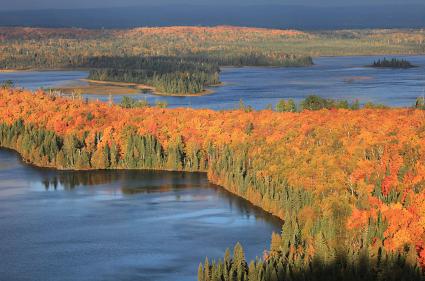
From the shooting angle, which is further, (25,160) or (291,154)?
(25,160)

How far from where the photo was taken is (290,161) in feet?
380

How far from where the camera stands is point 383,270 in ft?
250

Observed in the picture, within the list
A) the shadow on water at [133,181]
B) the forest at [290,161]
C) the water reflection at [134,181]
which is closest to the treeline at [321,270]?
the forest at [290,161]

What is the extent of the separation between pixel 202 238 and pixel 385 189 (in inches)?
816

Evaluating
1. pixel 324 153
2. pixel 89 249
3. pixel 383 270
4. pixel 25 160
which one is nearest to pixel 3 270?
pixel 89 249

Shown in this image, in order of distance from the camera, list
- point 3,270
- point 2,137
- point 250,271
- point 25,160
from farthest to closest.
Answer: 1. point 2,137
2. point 25,160
3. point 3,270
4. point 250,271

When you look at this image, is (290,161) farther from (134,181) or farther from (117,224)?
(134,181)

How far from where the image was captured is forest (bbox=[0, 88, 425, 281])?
257 ft

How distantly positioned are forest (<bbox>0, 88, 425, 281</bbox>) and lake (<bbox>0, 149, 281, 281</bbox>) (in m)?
3.70

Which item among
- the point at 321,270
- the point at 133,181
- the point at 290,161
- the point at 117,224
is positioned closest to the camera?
the point at 321,270

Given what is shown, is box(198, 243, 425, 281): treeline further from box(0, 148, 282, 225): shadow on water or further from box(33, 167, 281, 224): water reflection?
box(33, 167, 281, 224): water reflection

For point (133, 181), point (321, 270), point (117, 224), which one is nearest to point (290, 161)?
point (117, 224)

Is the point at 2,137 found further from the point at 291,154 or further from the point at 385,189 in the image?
the point at 385,189

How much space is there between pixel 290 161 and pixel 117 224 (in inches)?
927
